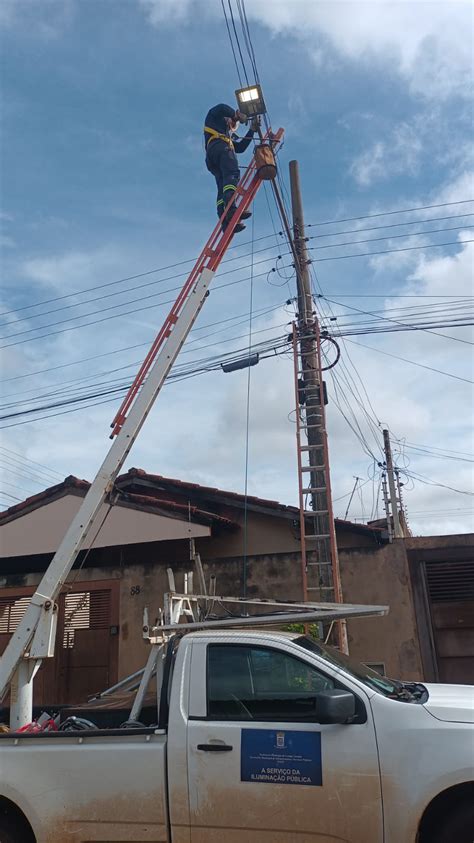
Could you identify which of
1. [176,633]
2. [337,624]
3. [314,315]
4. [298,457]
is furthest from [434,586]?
[176,633]

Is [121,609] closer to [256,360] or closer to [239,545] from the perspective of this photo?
[239,545]

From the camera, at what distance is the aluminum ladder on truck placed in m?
5.09

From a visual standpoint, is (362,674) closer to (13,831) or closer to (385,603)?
(13,831)

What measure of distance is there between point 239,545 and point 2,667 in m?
6.06

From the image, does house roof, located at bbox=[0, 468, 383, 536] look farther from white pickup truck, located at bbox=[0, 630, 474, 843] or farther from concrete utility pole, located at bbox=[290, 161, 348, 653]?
white pickup truck, located at bbox=[0, 630, 474, 843]

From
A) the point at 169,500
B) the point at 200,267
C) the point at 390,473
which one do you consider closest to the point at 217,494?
the point at 169,500

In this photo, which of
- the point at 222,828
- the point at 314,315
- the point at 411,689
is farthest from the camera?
the point at 314,315

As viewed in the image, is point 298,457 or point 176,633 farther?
point 298,457

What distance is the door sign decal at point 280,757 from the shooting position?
358 centimetres

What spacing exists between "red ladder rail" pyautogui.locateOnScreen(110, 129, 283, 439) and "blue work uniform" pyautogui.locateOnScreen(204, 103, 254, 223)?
20cm

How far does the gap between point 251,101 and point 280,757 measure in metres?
7.99

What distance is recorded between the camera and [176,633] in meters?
4.49


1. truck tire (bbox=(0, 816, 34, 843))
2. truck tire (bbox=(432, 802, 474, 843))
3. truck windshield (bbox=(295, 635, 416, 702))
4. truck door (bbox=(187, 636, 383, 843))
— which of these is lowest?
truck tire (bbox=(0, 816, 34, 843))

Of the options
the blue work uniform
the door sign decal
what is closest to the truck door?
the door sign decal
